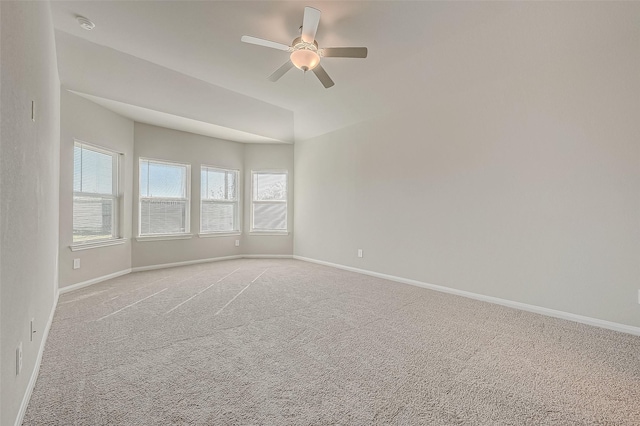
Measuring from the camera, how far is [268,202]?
6.40 m

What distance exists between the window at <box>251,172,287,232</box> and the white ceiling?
6.09 feet

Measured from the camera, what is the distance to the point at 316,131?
5516 mm

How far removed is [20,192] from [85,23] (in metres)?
2.13

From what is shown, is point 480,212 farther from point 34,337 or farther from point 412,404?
point 34,337

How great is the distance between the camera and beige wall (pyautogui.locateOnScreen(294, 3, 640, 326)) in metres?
2.54

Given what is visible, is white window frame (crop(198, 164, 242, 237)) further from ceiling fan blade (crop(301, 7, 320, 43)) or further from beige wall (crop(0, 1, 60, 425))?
ceiling fan blade (crop(301, 7, 320, 43))

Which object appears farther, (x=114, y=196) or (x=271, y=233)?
(x=271, y=233)

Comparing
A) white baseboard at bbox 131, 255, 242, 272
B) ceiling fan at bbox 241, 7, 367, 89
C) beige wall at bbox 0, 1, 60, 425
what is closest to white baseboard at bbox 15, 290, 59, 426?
beige wall at bbox 0, 1, 60, 425

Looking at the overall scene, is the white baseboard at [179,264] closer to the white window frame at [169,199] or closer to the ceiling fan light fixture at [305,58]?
the white window frame at [169,199]

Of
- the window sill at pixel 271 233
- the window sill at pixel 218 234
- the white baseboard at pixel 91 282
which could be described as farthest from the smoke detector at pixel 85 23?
the window sill at pixel 271 233

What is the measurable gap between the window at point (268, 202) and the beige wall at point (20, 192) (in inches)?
167

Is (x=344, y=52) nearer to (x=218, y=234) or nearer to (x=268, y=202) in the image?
(x=268, y=202)

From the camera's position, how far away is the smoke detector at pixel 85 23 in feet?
8.54

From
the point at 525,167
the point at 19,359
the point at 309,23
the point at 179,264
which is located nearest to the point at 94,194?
the point at 179,264
